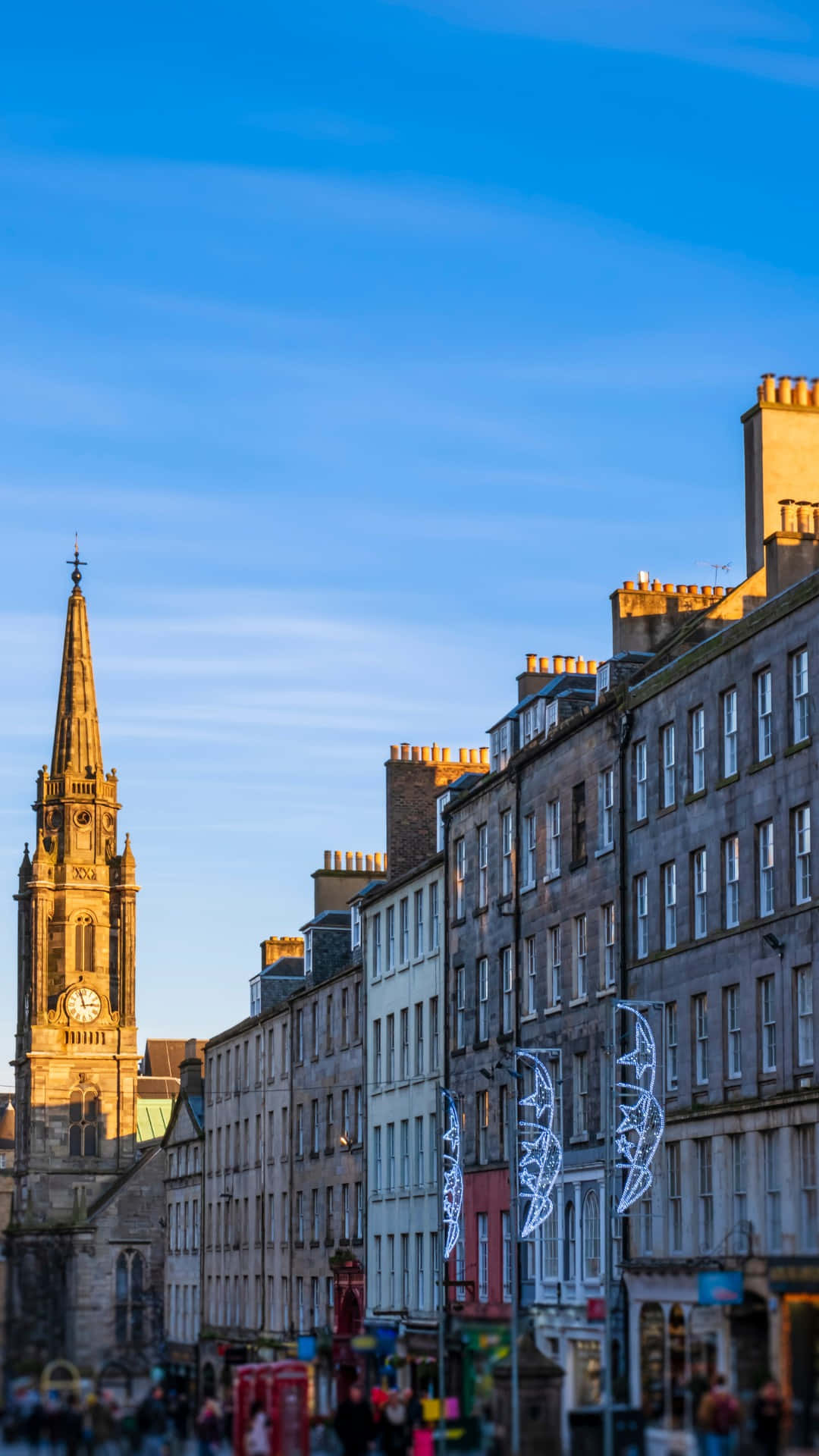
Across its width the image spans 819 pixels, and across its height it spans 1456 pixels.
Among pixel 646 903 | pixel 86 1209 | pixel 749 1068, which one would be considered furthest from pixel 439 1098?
pixel 86 1209

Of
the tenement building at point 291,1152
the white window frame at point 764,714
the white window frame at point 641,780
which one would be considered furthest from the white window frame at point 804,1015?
the tenement building at point 291,1152

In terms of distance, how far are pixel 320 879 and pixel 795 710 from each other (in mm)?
48111

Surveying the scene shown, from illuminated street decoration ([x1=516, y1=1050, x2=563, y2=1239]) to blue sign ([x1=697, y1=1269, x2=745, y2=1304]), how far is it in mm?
12055

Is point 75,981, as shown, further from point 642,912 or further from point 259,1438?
point 259,1438

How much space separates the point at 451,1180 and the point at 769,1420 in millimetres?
32385

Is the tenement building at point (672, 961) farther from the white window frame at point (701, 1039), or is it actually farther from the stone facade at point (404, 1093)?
the stone facade at point (404, 1093)

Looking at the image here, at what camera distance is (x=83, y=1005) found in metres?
144

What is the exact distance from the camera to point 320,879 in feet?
301

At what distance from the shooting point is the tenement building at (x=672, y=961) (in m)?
44.6

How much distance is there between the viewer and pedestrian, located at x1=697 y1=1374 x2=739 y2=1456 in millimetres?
33344

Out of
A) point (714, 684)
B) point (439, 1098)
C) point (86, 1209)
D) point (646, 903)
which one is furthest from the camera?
point (86, 1209)

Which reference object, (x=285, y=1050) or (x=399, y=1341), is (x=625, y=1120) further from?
(x=285, y=1050)

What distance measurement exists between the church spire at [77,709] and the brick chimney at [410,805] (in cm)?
7335

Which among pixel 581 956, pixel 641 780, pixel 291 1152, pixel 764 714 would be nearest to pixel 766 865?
pixel 764 714
